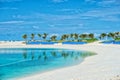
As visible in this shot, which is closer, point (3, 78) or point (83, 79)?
point (83, 79)

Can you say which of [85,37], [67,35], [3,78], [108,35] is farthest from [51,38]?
[3,78]

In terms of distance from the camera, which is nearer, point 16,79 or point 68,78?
point 68,78

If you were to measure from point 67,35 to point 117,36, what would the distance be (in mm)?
25554

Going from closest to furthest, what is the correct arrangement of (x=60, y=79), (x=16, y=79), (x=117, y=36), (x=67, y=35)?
1. (x=60, y=79)
2. (x=16, y=79)
3. (x=117, y=36)
4. (x=67, y=35)

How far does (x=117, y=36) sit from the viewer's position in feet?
431

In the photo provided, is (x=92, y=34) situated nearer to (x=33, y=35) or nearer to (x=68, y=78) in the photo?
(x=33, y=35)

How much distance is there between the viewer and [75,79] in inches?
570

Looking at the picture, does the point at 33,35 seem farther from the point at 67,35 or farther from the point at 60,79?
the point at 60,79

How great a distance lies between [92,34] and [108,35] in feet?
33.9

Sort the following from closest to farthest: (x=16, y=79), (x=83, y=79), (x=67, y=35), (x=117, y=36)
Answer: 1. (x=83, y=79)
2. (x=16, y=79)
3. (x=117, y=36)
4. (x=67, y=35)

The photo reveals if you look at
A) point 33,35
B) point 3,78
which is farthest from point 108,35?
point 3,78

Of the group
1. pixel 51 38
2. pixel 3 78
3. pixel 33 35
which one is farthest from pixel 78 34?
pixel 3 78

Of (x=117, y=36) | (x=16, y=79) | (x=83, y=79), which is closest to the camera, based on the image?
(x=83, y=79)

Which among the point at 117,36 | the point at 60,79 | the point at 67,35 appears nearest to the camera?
the point at 60,79
